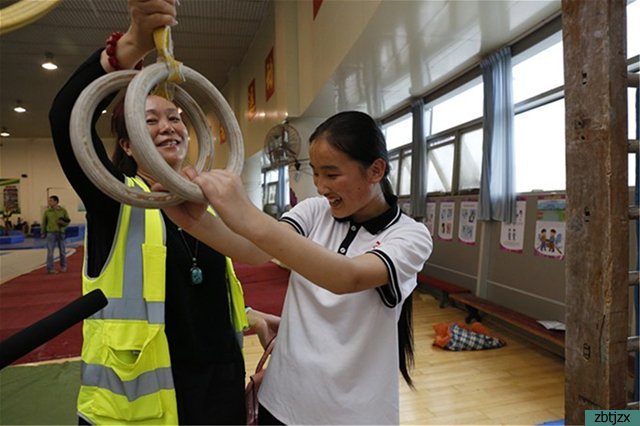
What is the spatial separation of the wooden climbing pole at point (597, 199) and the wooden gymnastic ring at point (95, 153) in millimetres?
903

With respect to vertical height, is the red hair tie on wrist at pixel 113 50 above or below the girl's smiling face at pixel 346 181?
above

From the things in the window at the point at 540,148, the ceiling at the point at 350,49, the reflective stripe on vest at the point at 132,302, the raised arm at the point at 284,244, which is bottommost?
the reflective stripe on vest at the point at 132,302

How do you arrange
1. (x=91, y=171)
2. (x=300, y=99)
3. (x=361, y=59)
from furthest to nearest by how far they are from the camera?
(x=300, y=99) → (x=361, y=59) → (x=91, y=171)

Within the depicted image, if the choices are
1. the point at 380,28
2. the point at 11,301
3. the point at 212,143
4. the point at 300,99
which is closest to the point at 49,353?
the point at 11,301

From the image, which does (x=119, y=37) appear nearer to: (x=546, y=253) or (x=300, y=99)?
(x=546, y=253)

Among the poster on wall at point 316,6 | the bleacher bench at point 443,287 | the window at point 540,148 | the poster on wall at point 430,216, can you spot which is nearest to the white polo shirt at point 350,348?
the window at point 540,148

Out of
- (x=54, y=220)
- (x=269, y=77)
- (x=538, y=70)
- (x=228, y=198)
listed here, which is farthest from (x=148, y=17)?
(x=54, y=220)

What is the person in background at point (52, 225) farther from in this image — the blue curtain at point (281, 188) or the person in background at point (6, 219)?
the person in background at point (6, 219)

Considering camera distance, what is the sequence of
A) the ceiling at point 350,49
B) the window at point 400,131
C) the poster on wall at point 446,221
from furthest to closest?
the window at point 400,131
the poster on wall at point 446,221
the ceiling at point 350,49

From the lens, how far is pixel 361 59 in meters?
4.01

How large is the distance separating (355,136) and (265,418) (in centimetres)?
76

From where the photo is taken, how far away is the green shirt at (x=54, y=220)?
269 inches

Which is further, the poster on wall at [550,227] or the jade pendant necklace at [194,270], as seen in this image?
the poster on wall at [550,227]

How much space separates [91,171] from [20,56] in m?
10.0
